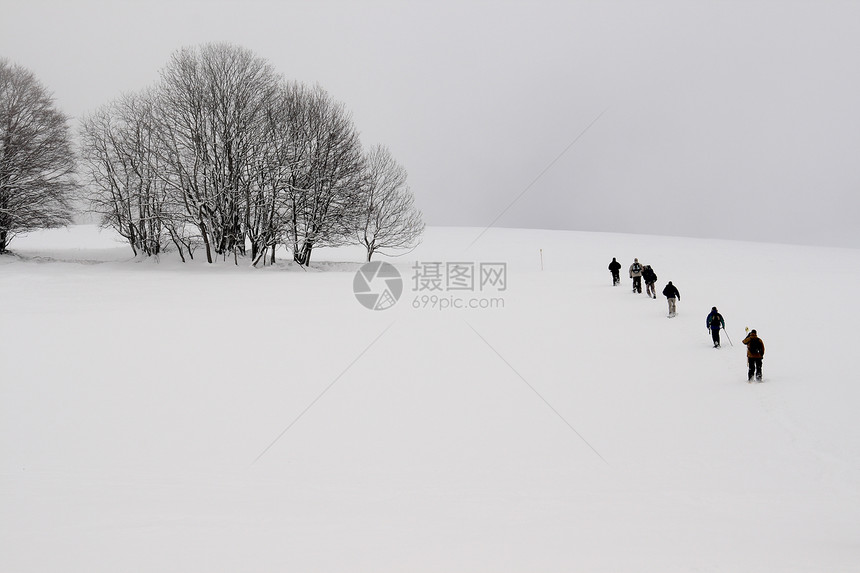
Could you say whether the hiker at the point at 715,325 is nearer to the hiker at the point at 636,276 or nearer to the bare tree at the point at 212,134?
the hiker at the point at 636,276

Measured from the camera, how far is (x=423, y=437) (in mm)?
9812

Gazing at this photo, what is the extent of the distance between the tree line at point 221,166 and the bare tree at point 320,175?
0.24 ft

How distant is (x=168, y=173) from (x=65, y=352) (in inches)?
817

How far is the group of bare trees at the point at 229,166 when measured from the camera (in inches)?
1232

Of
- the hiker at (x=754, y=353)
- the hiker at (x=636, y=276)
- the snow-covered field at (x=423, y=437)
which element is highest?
the hiker at (x=636, y=276)

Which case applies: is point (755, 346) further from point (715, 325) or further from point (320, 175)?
point (320, 175)

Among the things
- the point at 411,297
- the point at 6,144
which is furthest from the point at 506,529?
the point at 6,144

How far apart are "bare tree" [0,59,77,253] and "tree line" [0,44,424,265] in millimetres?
121

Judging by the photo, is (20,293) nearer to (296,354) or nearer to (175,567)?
(296,354)

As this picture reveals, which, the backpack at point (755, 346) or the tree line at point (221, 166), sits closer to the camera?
the backpack at point (755, 346)

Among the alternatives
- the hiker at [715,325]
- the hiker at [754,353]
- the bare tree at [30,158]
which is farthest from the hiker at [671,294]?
the bare tree at [30,158]

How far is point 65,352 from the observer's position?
44.3 ft

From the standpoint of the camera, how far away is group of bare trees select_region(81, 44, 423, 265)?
31.3m

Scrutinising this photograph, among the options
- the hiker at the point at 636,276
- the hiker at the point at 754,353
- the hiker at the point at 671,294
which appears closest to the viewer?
the hiker at the point at 754,353
